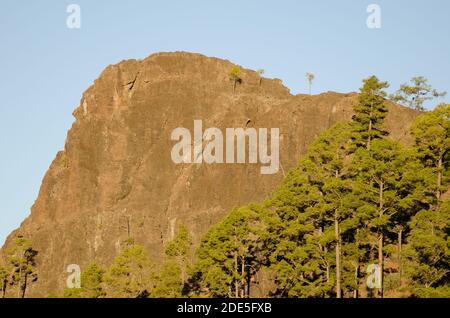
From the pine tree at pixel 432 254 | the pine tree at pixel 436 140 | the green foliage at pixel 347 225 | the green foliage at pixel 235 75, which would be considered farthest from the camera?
the green foliage at pixel 235 75

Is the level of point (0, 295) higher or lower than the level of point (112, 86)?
lower

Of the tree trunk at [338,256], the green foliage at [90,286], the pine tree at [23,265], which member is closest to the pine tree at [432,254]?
the tree trunk at [338,256]

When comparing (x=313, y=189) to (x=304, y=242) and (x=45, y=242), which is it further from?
(x=45, y=242)

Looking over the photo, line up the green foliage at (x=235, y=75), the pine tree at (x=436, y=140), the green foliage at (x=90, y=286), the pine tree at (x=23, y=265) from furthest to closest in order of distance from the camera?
the green foliage at (x=235, y=75), the pine tree at (x=23, y=265), the green foliage at (x=90, y=286), the pine tree at (x=436, y=140)

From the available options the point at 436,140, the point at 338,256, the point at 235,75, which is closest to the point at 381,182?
the point at 436,140

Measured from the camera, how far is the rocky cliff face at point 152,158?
317ft

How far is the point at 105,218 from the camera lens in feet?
327

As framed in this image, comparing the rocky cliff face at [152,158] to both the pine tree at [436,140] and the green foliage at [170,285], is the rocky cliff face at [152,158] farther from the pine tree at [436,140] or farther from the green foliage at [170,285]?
the pine tree at [436,140]

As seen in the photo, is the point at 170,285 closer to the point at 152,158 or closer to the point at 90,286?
the point at 90,286

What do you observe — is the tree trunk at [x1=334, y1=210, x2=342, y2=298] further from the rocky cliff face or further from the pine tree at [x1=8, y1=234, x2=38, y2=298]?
the pine tree at [x1=8, y1=234, x2=38, y2=298]

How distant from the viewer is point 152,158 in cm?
10625

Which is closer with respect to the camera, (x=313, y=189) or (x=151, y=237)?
(x=313, y=189)
